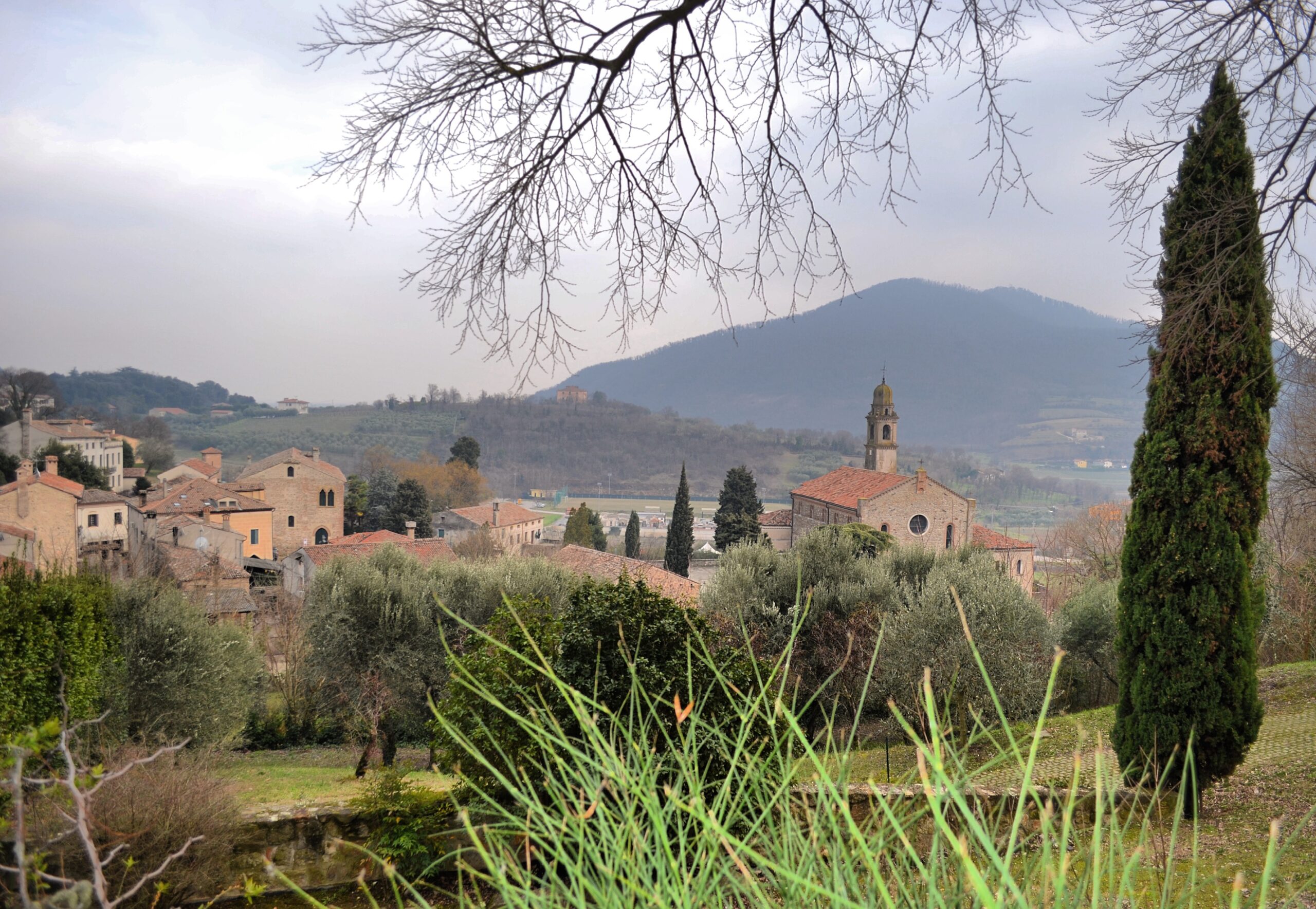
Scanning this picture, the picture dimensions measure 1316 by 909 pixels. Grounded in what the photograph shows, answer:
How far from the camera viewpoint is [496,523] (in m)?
43.0

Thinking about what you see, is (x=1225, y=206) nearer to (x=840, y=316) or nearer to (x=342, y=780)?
(x=342, y=780)

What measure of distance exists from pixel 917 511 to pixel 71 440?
1470 inches

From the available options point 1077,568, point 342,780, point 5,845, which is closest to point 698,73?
point 5,845

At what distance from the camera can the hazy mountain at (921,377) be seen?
12781 centimetres

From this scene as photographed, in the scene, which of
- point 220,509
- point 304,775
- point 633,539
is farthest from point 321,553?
point 633,539

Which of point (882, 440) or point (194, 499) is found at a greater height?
point (882, 440)

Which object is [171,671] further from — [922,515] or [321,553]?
[922,515]

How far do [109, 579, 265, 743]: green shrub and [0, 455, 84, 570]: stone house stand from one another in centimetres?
1066

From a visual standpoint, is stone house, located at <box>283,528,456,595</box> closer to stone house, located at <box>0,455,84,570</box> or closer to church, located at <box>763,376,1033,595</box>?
stone house, located at <box>0,455,84,570</box>

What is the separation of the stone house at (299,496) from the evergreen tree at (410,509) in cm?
293

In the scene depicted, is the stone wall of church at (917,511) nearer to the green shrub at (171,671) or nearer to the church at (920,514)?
the church at (920,514)

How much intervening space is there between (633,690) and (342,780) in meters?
12.2

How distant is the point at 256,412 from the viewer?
7931 cm

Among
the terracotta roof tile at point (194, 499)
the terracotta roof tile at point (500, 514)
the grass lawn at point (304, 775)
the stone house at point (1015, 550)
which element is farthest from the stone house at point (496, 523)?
the grass lawn at point (304, 775)
